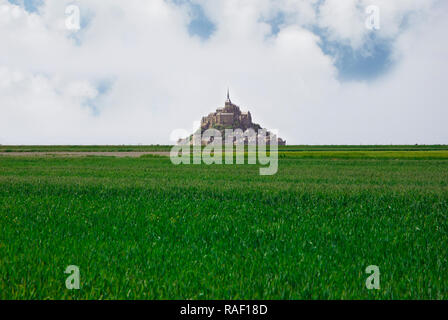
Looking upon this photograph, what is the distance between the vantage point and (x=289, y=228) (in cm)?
748

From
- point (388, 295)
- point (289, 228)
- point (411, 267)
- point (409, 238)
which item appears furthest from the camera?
point (289, 228)

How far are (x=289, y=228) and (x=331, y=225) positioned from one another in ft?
4.25

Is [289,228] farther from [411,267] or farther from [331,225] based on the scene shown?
[411,267]

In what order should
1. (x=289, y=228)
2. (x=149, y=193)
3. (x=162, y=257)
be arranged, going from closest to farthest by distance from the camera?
1. (x=162, y=257)
2. (x=289, y=228)
3. (x=149, y=193)
